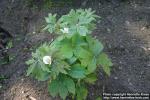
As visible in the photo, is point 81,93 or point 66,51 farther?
point 81,93

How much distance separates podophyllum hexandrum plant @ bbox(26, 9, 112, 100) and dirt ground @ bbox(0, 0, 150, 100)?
1.79ft

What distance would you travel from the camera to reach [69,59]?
310 cm

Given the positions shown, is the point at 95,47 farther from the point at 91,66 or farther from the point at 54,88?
the point at 54,88

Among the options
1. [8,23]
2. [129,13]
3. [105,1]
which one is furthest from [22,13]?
[129,13]

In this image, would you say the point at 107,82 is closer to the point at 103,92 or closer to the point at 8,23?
Result: the point at 103,92

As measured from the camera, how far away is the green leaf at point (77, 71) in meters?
3.05

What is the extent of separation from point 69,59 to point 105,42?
122 cm

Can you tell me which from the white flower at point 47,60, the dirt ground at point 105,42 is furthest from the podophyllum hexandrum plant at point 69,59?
the dirt ground at point 105,42

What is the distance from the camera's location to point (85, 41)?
3207 mm

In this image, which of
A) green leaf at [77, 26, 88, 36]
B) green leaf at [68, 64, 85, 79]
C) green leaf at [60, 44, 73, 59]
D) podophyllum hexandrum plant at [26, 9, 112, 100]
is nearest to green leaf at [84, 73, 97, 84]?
podophyllum hexandrum plant at [26, 9, 112, 100]

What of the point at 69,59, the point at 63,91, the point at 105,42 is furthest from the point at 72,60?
the point at 105,42

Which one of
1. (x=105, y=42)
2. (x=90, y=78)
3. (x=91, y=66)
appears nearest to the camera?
(x=91, y=66)

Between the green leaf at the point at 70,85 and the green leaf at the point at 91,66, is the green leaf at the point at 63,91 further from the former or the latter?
the green leaf at the point at 91,66

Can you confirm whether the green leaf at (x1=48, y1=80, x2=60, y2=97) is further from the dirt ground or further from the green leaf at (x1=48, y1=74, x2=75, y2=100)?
the dirt ground
